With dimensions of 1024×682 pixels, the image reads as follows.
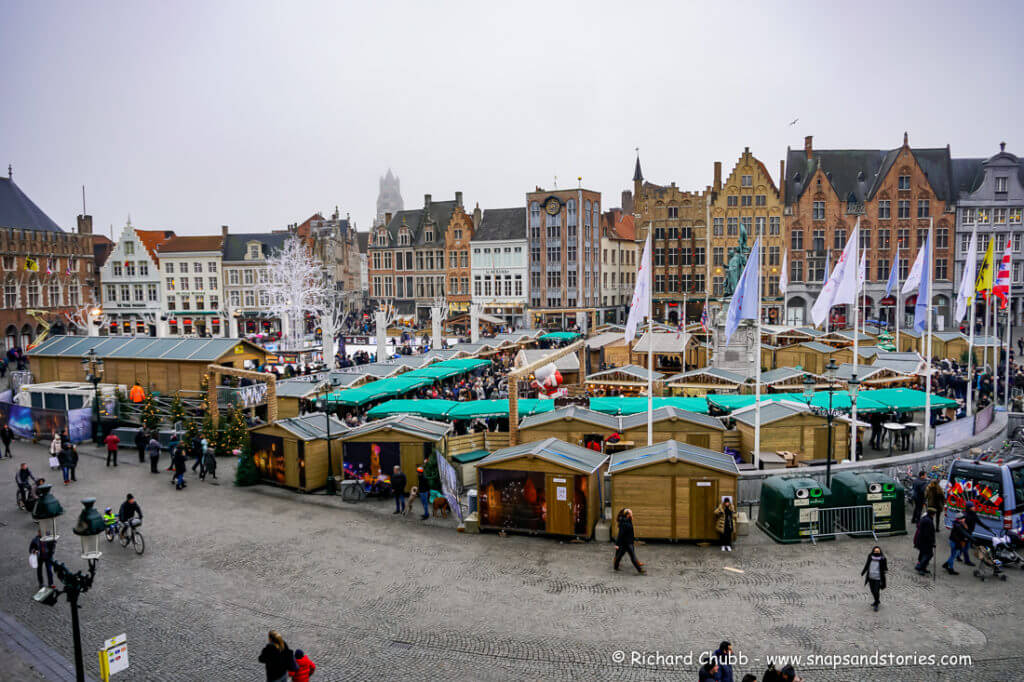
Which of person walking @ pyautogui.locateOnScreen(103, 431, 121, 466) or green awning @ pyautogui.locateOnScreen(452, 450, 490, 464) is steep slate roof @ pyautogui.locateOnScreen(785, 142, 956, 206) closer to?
green awning @ pyautogui.locateOnScreen(452, 450, 490, 464)

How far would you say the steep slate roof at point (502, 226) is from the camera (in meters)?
71.1

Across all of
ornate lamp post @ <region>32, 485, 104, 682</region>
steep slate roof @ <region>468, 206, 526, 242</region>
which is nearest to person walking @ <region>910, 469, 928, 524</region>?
ornate lamp post @ <region>32, 485, 104, 682</region>

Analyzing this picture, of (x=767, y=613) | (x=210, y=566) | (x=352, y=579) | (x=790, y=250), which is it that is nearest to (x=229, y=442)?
(x=210, y=566)

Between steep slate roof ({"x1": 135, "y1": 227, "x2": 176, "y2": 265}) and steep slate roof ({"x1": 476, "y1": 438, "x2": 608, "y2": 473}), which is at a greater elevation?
steep slate roof ({"x1": 135, "y1": 227, "x2": 176, "y2": 265})

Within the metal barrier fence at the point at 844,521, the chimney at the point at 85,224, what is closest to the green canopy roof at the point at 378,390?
the metal barrier fence at the point at 844,521

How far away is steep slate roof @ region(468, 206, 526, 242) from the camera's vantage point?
233 feet

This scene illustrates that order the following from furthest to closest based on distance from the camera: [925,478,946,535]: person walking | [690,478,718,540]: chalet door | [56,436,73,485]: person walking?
[56,436,73,485]: person walking → [925,478,946,535]: person walking → [690,478,718,540]: chalet door

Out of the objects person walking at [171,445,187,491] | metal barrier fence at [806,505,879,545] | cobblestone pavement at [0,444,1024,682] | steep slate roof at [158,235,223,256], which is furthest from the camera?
steep slate roof at [158,235,223,256]

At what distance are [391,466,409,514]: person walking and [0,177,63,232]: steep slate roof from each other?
5814cm

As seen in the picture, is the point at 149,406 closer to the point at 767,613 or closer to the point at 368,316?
A: the point at 767,613

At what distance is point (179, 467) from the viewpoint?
18812 millimetres

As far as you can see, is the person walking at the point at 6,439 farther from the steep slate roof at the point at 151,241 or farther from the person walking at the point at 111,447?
the steep slate roof at the point at 151,241

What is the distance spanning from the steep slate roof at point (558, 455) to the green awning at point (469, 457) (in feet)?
11.2

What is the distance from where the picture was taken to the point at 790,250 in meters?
65.9
